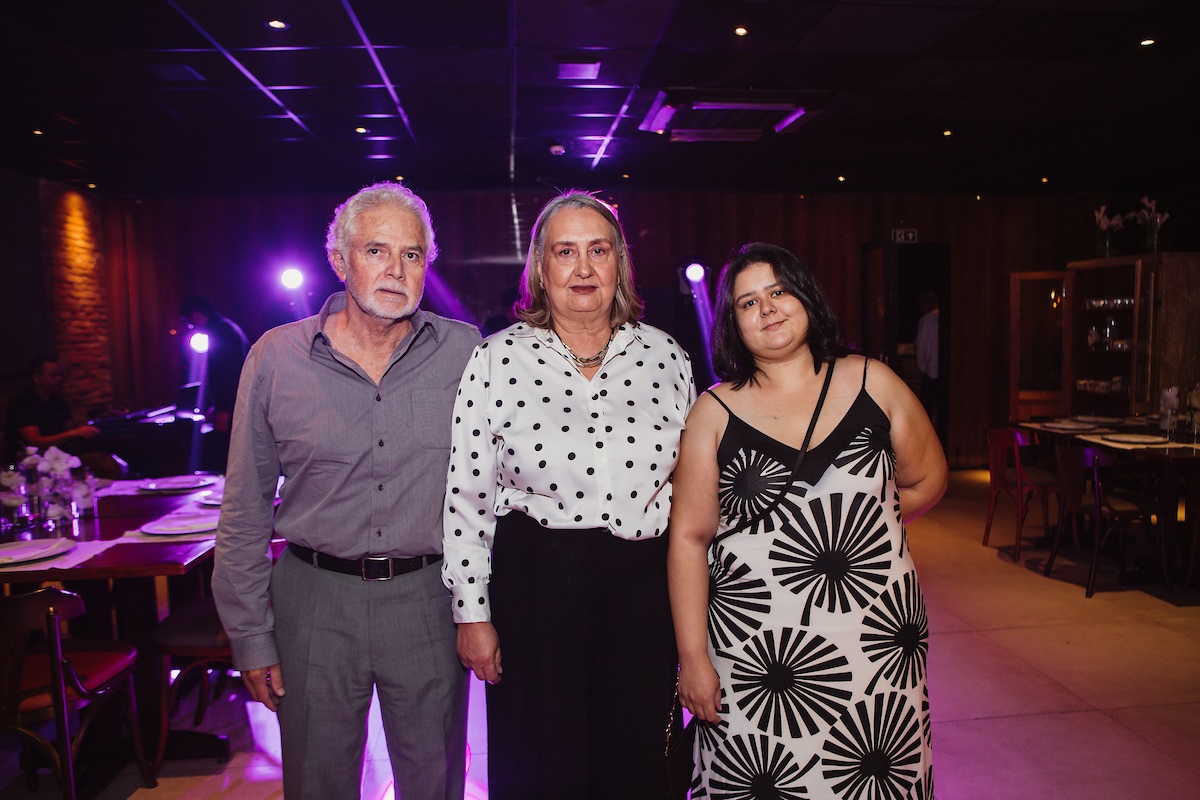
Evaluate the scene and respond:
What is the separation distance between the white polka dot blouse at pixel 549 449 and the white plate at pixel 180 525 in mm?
1642

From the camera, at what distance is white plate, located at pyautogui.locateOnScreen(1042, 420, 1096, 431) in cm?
519

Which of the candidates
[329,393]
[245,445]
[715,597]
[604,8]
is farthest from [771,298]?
[604,8]

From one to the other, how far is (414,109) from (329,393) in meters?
4.34

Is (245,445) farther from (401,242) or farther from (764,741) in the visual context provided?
(764,741)

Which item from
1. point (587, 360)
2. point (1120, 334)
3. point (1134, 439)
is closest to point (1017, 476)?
point (1134, 439)

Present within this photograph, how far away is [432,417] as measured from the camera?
1.66m

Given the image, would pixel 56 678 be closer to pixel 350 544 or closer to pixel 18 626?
pixel 18 626

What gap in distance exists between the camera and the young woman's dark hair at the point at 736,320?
1529 mm

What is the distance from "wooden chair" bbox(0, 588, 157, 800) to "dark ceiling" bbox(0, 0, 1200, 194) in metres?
3.07

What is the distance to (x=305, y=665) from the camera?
1603 millimetres

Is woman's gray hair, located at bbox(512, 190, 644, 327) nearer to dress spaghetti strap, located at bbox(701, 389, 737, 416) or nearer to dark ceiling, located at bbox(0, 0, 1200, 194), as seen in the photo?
dress spaghetti strap, located at bbox(701, 389, 737, 416)

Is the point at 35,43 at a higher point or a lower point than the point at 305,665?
higher

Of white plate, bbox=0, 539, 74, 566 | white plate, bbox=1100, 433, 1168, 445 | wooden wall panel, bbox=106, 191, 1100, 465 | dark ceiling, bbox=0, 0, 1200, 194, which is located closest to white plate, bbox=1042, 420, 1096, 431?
white plate, bbox=1100, 433, 1168, 445

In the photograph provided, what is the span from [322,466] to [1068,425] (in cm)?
576
